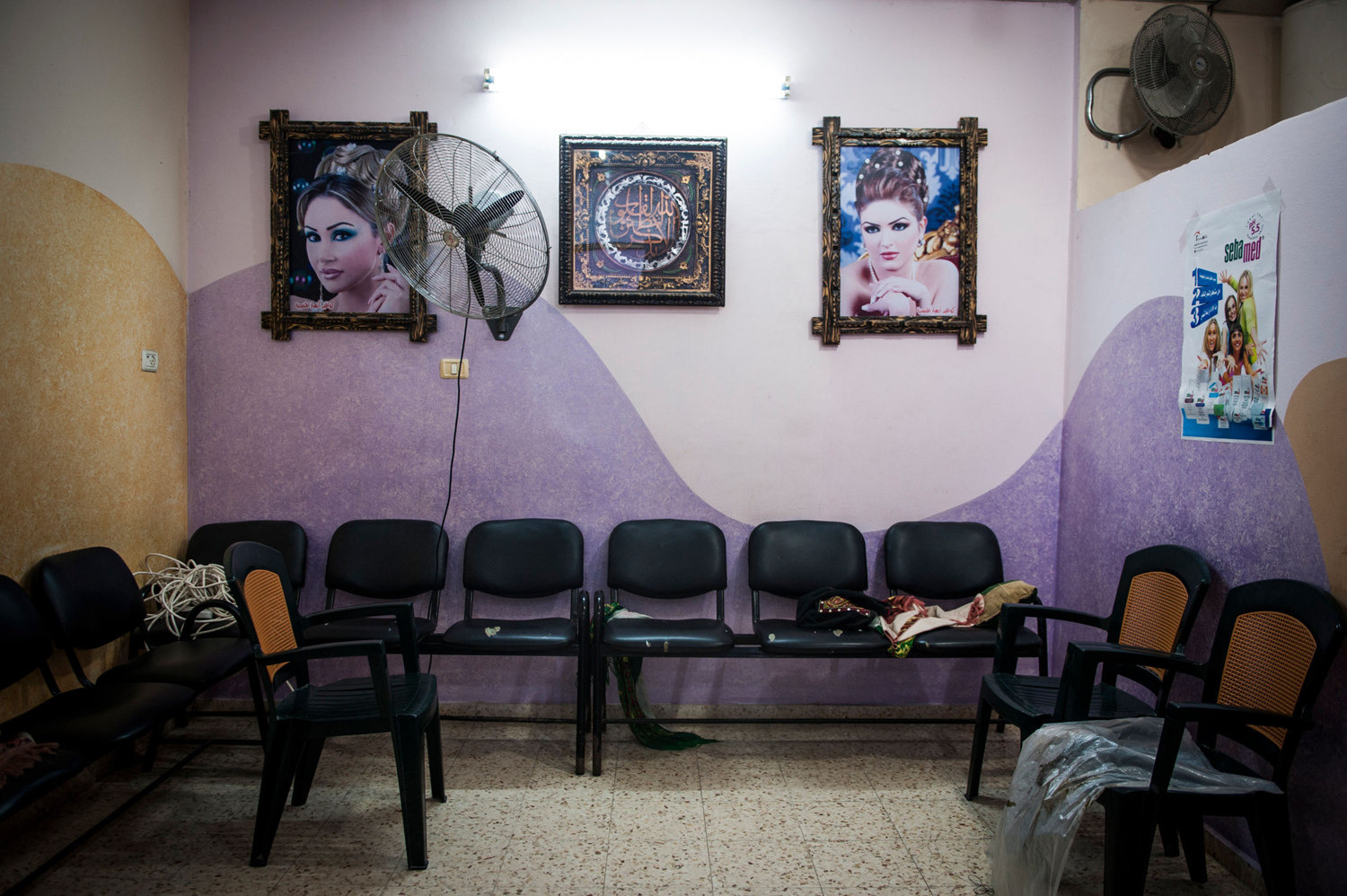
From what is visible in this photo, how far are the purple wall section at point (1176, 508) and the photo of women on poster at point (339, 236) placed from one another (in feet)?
9.02

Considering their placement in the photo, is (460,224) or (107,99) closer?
(460,224)

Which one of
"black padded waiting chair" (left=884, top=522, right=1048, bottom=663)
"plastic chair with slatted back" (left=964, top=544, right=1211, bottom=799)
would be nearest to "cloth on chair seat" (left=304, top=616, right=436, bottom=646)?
"black padded waiting chair" (left=884, top=522, right=1048, bottom=663)

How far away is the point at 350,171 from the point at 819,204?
6.24 feet

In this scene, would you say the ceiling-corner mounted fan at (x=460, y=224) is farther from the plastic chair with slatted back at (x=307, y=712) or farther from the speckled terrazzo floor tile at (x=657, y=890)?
the speckled terrazzo floor tile at (x=657, y=890)

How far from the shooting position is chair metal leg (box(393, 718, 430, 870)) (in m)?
2.22

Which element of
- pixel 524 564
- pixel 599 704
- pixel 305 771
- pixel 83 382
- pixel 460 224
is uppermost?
pixel 460 224

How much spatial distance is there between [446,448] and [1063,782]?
2459 millimetres

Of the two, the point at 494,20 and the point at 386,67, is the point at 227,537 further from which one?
the point at 494,20

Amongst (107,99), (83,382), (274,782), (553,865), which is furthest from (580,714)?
(107,99)

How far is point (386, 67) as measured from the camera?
3.28m

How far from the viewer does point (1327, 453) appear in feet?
6.88

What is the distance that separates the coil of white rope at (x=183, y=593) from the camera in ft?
9.52

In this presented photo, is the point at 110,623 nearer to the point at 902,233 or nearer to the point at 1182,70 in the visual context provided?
the point at 902,233

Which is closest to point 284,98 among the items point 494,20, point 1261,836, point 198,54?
point 198,54
